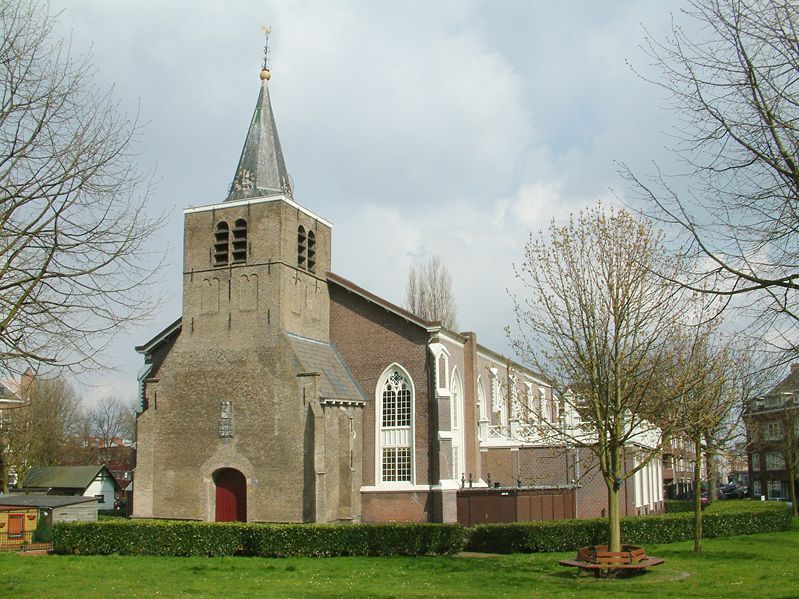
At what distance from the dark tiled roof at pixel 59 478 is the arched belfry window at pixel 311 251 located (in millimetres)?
34367

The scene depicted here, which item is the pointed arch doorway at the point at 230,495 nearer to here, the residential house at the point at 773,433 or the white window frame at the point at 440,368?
the white window frame at the point at 440,368

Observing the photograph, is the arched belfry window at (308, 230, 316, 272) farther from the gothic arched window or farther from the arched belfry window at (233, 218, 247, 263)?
the gothic arched window

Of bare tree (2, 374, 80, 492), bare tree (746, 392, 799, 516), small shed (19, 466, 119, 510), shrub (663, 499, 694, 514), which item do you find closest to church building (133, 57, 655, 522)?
bare tree (746, 392, 799, 516)

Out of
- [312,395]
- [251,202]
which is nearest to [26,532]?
[312,395]

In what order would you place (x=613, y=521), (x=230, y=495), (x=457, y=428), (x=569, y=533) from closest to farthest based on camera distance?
(x=613, y=521) → (x=569, y=533) → (x=230, y=495) → (x=457, y=428)

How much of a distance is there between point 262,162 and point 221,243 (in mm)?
4261

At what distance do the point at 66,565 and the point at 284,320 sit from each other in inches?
482

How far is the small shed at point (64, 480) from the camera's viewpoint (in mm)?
56438

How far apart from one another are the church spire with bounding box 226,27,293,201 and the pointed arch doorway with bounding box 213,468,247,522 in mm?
11405

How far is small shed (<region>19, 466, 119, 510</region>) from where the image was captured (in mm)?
56438

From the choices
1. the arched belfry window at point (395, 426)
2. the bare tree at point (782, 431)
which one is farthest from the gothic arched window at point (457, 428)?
the bare tree at point (782, 431)

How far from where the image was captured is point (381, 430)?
1260 inches

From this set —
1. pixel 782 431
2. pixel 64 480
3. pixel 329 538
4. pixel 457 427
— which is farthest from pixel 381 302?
pixel 64 480

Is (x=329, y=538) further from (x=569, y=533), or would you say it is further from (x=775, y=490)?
(x=775, y=490)
